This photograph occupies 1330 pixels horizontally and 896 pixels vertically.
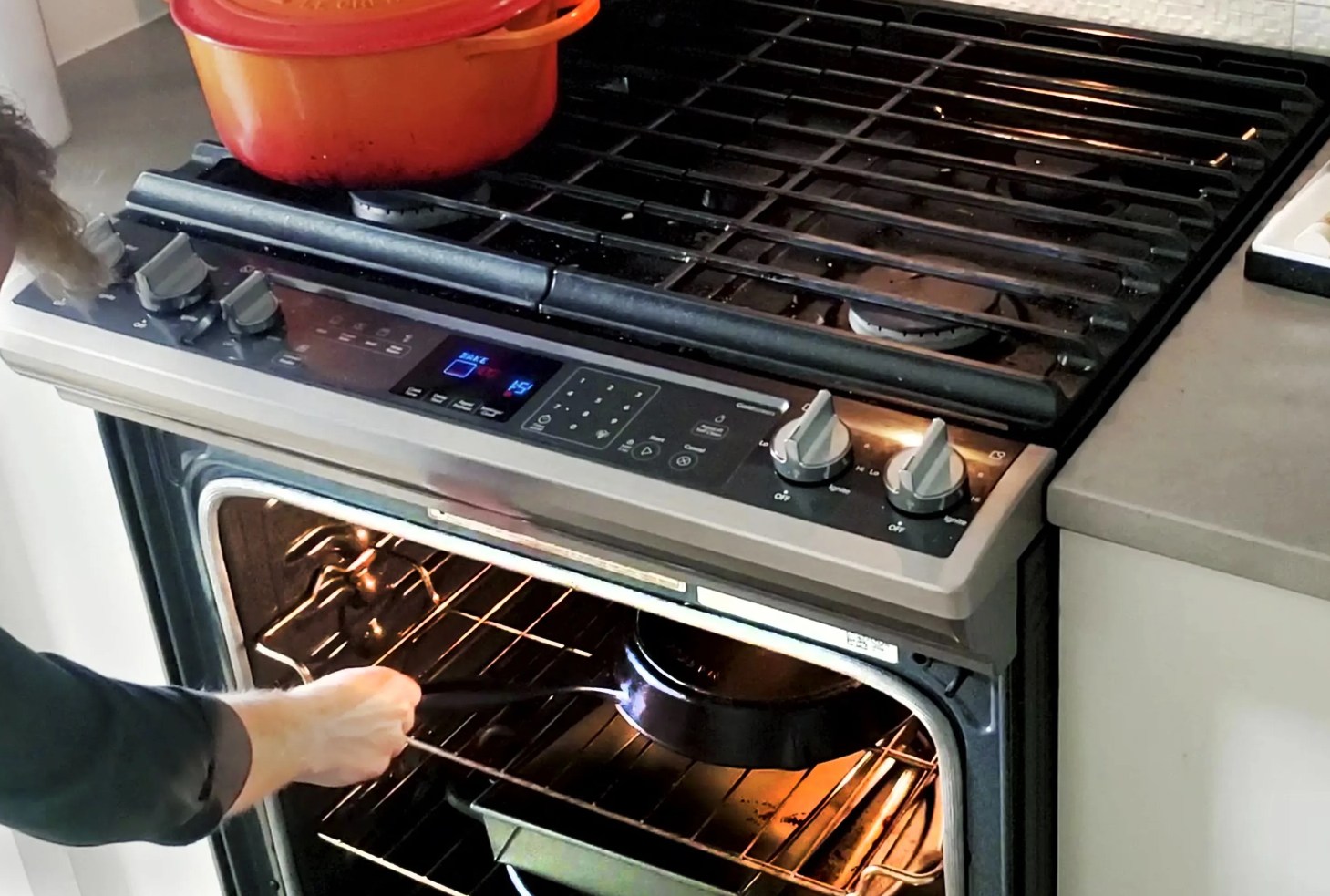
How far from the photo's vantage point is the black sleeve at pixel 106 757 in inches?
34.2

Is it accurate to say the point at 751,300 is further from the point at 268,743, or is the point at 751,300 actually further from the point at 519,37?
the point at 268,743

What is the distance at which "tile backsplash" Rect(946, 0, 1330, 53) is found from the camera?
1.25 meters

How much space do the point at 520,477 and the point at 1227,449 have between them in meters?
0.39

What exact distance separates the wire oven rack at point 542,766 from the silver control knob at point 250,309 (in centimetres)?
29

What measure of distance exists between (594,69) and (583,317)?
39 cm

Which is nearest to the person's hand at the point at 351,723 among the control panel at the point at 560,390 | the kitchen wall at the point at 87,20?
the control panel at the point at 560,390

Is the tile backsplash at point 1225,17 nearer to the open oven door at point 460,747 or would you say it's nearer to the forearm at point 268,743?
the open oven door at point 460,747

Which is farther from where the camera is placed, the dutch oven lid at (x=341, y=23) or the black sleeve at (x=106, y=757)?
the dutch oven lid at (x=341, y=23)

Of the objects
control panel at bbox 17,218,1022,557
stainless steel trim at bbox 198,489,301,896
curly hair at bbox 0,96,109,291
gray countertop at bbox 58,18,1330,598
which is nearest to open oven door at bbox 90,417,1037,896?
stainless steel trim at bbox 198,489,301,896

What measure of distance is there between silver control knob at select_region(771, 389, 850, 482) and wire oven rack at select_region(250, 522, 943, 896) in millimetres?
364

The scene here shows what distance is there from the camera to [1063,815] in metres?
0.99

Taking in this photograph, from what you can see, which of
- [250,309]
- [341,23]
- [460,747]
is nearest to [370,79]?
[341,23]

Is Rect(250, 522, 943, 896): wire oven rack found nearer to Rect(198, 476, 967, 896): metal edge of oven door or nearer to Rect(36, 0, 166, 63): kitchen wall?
Rect(198, 476, 967, 896): metal edge of oven door

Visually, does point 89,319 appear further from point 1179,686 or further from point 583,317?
point 1179,686
